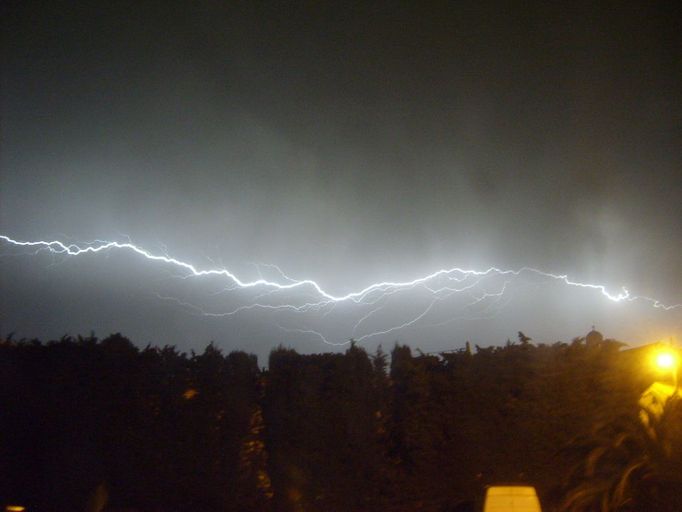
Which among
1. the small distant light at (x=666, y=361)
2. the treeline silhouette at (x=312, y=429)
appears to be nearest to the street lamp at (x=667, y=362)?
the small distant light at (x=666, y=361)

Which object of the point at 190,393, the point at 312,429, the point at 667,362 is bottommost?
the point at 312,429

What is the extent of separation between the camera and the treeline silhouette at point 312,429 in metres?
10.2

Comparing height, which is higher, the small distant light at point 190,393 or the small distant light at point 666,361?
the small distant light at point 666,361

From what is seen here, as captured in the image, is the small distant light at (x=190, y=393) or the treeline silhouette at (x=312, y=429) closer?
the treeline silhouette at (x=312, y=429)

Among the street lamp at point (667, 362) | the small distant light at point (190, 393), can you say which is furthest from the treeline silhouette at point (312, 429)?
the street lamp at point (667, 362)

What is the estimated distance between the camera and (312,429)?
10.6m

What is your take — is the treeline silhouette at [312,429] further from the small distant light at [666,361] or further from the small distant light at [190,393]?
the small distant light at [666,361]

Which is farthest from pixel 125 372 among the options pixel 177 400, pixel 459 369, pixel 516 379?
pixel 516 379

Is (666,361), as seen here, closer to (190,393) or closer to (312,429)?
(312,429)

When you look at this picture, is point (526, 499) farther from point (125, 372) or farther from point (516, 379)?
point (125, 372)

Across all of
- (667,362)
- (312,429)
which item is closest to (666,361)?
(667,362)

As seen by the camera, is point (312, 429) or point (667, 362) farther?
point (667, 362)

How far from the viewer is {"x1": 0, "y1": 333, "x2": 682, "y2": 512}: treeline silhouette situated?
402 inches

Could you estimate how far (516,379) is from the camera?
10.5 m
